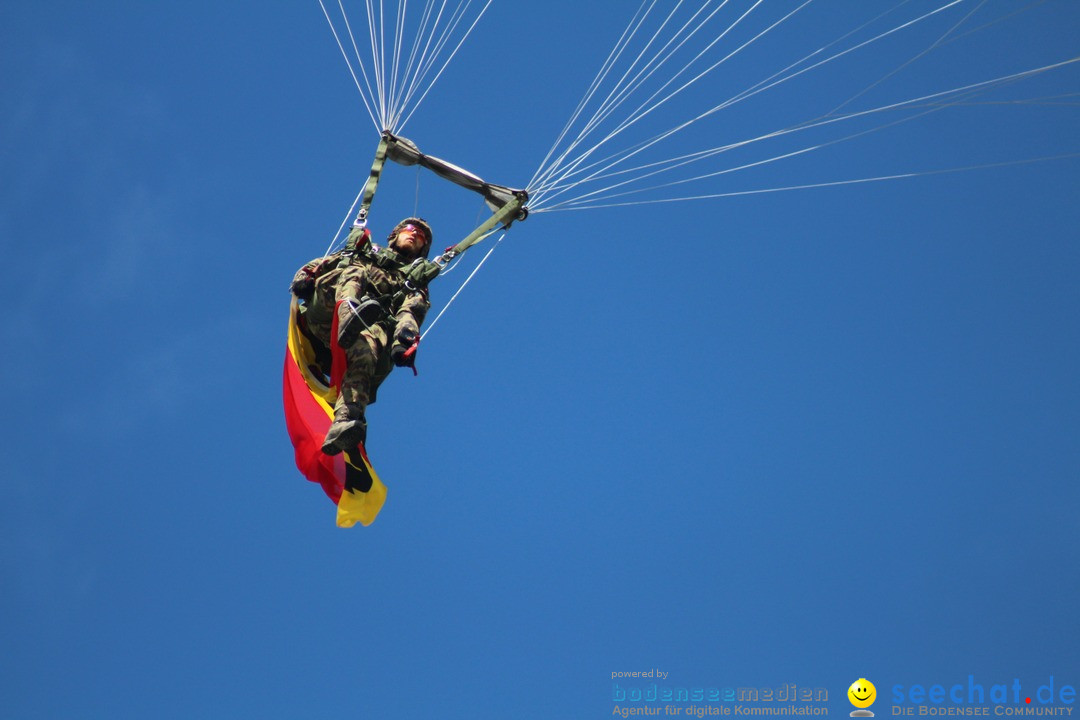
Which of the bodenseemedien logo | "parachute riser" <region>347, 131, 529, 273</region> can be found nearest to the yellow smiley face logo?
the bodenseemedien logo

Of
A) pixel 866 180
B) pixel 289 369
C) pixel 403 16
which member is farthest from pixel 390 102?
pixel 866 180

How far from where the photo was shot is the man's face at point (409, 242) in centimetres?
1203

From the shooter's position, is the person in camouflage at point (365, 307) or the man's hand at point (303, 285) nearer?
the person in camouflage at point (365, 307)

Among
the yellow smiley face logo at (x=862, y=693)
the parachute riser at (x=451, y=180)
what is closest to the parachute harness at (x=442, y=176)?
the parachute riser at (x=451, y=180)

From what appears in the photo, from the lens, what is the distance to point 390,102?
42.3 feet

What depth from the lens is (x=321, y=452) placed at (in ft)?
37.8

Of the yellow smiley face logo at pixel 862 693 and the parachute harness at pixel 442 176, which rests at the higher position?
the parachute harness at pixel 442 176

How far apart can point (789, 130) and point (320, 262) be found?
15.9ft

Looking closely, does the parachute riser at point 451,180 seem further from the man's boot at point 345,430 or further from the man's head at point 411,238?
the man's boot at point 345,430

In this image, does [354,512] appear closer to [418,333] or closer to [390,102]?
[418,333]

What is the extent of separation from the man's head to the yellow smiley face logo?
7.67 meters

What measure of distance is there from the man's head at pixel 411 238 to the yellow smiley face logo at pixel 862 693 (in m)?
7.67

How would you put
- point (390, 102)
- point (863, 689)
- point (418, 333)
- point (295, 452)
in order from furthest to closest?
1. point (863, 689)
2. point (390, 102)
3. point (295, 452)
4. point (418, 333)

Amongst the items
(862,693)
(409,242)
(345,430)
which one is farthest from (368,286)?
(862,693)
